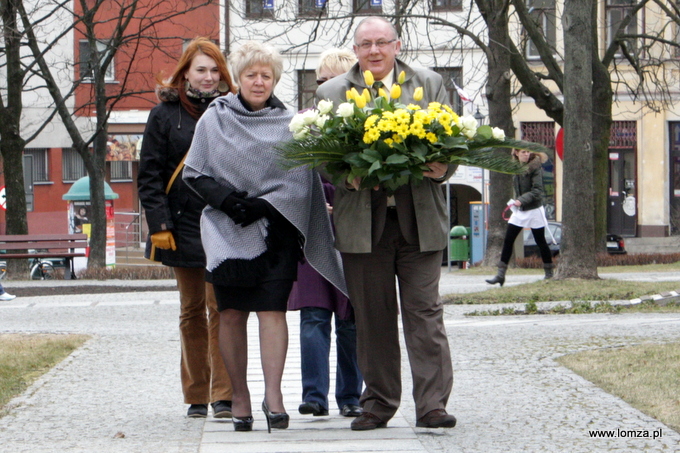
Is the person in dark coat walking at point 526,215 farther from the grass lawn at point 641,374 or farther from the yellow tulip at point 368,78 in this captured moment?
the yellow tulip at point 368,78

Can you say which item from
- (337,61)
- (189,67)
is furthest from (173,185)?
(337,61)

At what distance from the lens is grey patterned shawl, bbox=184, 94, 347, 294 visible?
521 centimetres

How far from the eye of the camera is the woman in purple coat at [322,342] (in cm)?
562

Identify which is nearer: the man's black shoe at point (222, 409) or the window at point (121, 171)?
the man's black shoe at point (222, 409)

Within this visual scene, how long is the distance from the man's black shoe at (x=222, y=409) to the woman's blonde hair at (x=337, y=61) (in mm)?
1850

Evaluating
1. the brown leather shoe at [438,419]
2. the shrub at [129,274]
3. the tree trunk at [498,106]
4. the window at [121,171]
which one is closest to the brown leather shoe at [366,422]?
the brown leather shoe at [438,419]

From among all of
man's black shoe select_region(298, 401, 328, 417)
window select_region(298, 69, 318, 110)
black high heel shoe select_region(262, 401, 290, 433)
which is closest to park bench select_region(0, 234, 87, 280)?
window select_region(298, 69, 318, 110)

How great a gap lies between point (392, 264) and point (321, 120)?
827mm

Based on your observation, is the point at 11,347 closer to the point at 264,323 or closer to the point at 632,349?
the point at 264,323

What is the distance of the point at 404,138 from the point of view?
192 inches

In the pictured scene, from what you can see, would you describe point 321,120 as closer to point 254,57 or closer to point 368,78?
point 368,78

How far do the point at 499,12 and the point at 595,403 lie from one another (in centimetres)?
1394

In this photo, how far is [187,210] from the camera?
5770 millimetres

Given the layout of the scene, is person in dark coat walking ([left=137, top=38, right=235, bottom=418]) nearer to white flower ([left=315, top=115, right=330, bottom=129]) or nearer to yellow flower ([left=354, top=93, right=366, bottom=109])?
white flower ([left=315, top=115, right=330, bottom=129])
